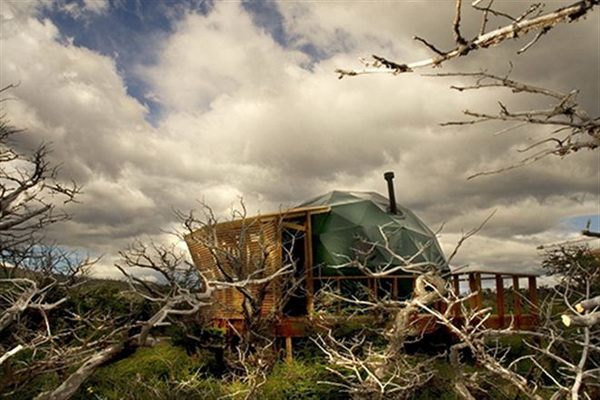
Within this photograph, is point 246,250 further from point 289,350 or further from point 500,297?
point 500,297

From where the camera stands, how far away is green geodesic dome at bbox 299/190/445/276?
15742 millimetres

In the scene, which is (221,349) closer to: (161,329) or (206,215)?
(206,215)

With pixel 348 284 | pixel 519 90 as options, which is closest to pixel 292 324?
pixel 348 284

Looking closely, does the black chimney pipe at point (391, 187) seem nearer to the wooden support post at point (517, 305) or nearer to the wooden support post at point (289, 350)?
the wooden support post at point (517, 305)

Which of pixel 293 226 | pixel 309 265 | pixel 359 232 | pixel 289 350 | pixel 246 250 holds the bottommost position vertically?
pixel 289 350

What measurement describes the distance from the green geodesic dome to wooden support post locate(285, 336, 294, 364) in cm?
272

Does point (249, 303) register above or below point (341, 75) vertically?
below

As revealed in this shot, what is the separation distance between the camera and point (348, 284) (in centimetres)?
1546

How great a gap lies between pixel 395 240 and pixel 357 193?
2860mm

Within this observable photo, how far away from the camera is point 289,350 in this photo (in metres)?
13.0

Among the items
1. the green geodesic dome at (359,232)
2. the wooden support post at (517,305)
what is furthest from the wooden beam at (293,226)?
the wooden support post at (517,305)

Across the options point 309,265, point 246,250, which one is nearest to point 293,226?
point 309,265

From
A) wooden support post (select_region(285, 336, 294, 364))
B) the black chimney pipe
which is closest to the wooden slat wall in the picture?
wooden support post (select_region(285, 336, 294, 364))

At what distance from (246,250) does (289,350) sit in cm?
288
